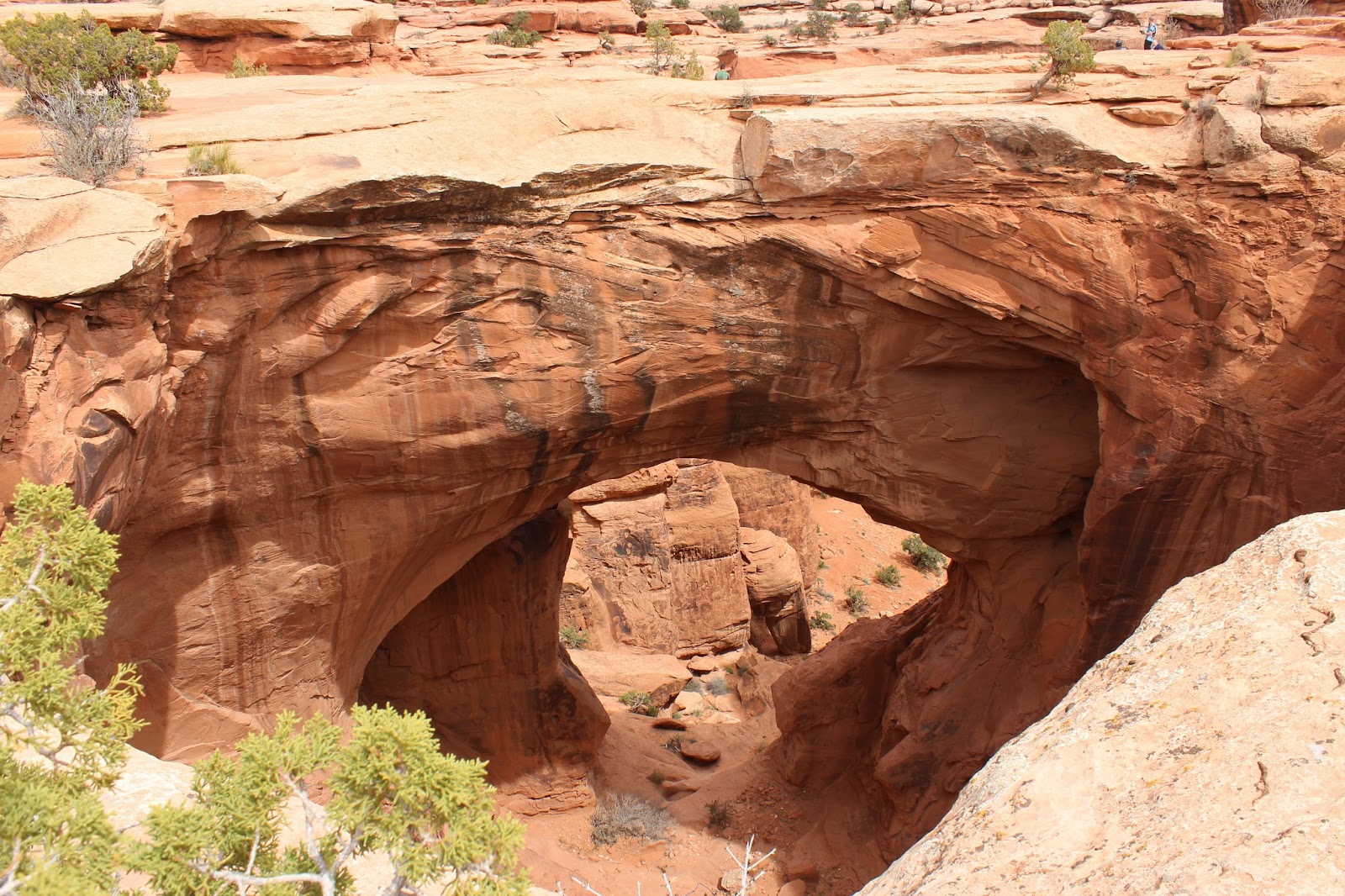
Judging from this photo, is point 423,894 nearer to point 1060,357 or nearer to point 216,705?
point 216,705

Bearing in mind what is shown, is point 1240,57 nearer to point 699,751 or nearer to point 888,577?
point 699,751

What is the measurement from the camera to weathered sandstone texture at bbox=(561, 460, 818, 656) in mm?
17734

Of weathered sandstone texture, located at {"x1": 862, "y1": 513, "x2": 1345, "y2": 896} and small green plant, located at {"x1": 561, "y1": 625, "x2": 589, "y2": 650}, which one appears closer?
weathered sandstone texture, located at {"x1": 862, "y1": 513, "x2": 1345, "y2": 896}

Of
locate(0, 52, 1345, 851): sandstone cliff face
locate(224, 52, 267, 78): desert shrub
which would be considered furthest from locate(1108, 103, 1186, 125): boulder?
locate(224, 52, 267, 78): desert shrub

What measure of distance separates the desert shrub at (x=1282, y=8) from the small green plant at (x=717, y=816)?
1146 centimetres

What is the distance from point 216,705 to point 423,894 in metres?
5.70

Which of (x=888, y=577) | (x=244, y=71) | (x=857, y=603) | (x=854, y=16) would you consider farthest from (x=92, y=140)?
(x=854, y=16)

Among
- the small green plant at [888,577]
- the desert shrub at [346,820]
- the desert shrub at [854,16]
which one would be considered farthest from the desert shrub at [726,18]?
the desert shrub at [346,820]

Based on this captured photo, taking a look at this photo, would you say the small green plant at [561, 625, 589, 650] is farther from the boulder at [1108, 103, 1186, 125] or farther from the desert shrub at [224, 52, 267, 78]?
the boulder at [1108, 103, 1186, 125]

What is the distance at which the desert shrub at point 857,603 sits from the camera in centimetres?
2180

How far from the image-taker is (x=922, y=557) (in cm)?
2392

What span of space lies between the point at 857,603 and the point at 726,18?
17533mm

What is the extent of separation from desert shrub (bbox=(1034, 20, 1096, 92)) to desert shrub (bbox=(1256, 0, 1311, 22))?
4.18 metres

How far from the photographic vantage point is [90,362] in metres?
6.84
